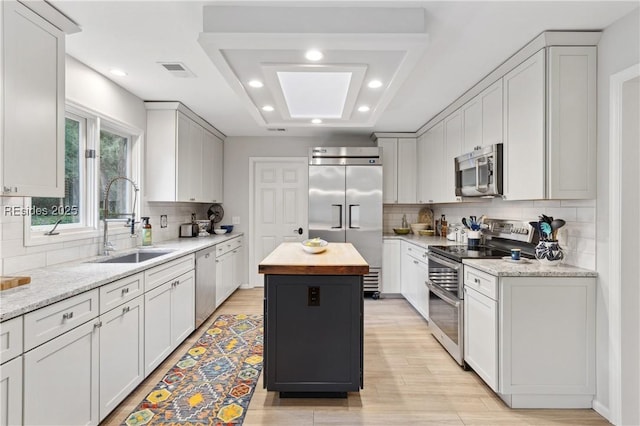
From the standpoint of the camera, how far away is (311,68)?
2.33m

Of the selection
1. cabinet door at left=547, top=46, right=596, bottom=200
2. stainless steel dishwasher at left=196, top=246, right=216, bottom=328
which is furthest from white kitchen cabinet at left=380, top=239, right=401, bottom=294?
cabinet door at left=547, top=46, right=596, bottom=200

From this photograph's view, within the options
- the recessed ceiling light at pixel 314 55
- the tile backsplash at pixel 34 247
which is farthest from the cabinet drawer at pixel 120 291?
the recessed ceiling light at pixel 314 55

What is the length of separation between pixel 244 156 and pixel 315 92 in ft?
9.47

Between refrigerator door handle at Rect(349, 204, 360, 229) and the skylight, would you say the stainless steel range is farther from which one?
the skylight

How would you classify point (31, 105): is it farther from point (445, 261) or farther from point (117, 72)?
point (445, 261)

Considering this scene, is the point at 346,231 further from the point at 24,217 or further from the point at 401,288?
the point at 24,217

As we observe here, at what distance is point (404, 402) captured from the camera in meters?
2.32

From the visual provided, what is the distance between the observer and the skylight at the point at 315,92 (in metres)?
2.62

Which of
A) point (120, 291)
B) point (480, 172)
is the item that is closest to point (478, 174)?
point (480, 172)

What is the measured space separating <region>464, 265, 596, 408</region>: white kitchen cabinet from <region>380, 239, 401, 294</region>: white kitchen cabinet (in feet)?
8.58

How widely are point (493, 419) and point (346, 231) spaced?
9.92ft

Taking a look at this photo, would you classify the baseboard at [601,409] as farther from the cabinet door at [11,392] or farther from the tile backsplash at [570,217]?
the cabinet door at [11,392]

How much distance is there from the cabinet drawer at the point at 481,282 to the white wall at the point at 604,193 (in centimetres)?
65

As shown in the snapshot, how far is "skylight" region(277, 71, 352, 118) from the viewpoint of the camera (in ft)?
8.59
